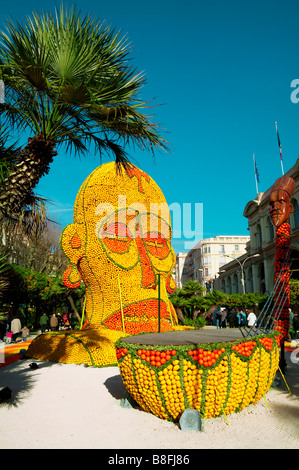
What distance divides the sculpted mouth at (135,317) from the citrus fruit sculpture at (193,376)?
4261mm

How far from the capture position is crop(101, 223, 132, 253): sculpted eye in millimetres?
9078

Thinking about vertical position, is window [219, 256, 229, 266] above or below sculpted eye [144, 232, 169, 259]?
above

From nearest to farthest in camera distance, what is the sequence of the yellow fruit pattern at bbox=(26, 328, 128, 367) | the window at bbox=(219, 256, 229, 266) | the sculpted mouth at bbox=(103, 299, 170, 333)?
the yellow fruit pattern at bbox=(26, 328, 128, 367) < the sculpted mouth at bbox=(103, 299, 170, 333) < the window at bbox=(219, 256, 229, 266)

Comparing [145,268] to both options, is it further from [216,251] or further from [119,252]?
[216,251]

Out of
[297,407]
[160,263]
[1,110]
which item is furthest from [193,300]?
[1,110]

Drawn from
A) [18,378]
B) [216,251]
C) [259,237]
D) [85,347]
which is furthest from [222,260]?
[18,378]

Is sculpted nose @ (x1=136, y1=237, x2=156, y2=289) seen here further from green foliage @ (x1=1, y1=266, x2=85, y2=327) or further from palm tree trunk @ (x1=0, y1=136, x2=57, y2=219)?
green foliage @ (x1=1, y1=266, x2=85, y2=327)

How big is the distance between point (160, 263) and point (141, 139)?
16.0 feet

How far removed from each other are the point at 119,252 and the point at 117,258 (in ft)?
0.60

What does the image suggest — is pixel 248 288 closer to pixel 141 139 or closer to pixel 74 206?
pixel 74 206

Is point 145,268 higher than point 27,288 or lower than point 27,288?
higher

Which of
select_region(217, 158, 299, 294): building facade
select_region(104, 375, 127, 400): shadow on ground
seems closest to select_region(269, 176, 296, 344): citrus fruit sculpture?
select_region(104, 375, 127, 400): shadow on ground

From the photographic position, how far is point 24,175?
470 centimetres

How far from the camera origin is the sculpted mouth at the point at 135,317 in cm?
870
